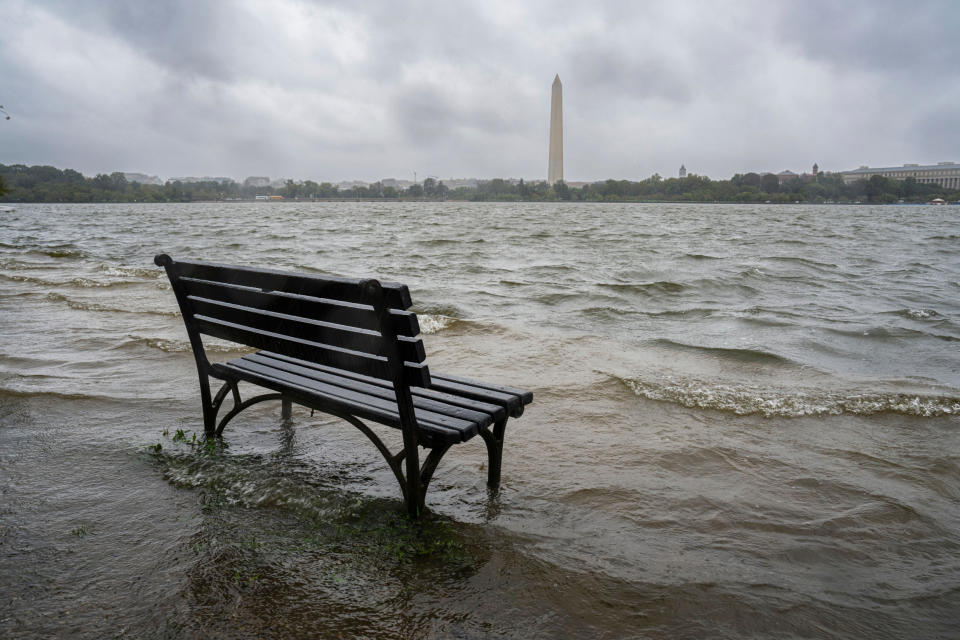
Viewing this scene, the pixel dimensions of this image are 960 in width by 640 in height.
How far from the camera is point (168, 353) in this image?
23.4ft

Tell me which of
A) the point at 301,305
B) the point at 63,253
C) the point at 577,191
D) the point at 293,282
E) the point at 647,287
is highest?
the point at 577,191

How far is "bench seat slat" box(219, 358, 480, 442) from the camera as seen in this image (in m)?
2.96

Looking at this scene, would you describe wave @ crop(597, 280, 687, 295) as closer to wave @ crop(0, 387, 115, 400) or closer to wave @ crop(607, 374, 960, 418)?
wave @ crop(607, 374, 960, 418)

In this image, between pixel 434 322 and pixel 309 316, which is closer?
pixel 309 316

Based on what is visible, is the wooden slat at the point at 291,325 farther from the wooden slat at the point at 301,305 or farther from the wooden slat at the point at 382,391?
the wooden slat at the point at 382,391

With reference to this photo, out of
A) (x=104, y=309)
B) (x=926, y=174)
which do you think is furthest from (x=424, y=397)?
(x=926, y=174)

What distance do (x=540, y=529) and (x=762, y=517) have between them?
4.34 feet

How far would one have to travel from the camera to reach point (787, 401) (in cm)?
573

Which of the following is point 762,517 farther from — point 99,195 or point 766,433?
point 99,195

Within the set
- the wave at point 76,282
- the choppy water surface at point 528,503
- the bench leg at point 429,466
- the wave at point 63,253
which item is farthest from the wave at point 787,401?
the wave at point 63,253

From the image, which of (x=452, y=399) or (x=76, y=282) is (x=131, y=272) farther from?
(x=452, y=399)

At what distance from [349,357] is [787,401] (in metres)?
4.48

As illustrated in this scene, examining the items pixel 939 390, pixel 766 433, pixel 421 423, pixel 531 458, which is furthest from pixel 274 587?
pixel 939 390

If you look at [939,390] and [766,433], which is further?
[939,390]
